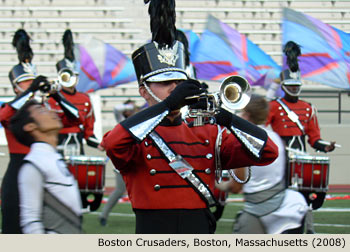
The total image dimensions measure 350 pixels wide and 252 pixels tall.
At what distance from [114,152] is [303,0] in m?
14.7

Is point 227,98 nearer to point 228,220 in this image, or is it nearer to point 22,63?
point 22,63

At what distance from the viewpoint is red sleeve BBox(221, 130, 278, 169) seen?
3.13 m

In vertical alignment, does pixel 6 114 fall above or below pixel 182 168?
above

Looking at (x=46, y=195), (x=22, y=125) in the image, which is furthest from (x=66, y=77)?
(x=46, y=195)

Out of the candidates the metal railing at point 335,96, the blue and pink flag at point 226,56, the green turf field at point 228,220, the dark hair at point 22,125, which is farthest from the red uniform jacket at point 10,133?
the metal railing at point 335,96

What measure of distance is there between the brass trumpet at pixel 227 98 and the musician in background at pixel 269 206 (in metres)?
1.29

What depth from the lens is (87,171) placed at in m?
7.68

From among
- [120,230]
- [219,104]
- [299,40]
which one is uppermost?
[299,40]

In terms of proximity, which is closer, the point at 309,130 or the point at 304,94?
the point at 309,130

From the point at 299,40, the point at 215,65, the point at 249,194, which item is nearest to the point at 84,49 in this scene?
the point at 215,65

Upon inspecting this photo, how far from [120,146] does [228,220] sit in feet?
18.1

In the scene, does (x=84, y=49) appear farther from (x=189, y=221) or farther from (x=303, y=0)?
(x=189, y=221)

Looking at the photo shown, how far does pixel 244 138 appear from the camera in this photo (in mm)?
3029

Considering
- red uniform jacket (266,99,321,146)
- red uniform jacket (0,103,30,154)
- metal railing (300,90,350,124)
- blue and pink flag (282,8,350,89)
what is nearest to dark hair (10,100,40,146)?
red uniform jacket (0,103,30,154)
